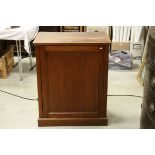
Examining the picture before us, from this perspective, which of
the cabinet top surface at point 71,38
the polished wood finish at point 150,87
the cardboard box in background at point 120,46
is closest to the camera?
the polished wood finish at point 150,87

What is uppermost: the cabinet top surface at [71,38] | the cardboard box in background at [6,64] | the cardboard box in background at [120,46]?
the cabinet top surface at [71,38]

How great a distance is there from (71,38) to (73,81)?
33 cm

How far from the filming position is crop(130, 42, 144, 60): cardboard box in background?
368 cm

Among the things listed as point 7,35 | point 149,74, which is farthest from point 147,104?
point 7,35

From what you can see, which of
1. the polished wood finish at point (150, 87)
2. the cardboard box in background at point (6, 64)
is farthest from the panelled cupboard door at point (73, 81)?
the cardboard box in background at point (6, 64)

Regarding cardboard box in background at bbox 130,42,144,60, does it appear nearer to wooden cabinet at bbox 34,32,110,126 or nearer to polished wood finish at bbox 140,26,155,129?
wooden cabinet at bbox 34,32,110,126

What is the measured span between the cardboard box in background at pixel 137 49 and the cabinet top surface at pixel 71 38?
1.63 m

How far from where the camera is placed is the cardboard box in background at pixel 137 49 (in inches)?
145

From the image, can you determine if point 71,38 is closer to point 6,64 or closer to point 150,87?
point 150,87

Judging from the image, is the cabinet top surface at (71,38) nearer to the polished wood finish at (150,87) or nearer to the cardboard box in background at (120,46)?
the polished wood finish at (150,87)

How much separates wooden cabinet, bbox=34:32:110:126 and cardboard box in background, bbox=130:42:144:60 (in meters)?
1.63

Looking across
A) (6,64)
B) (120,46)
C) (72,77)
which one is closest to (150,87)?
(72,77)

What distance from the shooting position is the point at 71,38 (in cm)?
206

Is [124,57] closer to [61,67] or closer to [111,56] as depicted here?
[111,56]
